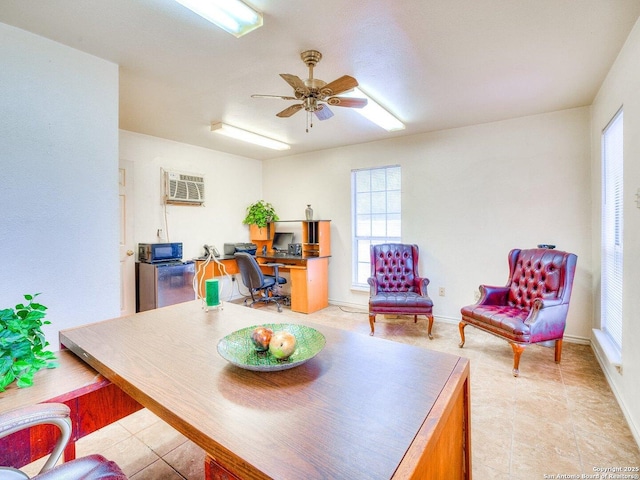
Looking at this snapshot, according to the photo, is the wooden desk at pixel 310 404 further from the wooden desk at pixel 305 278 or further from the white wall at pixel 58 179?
the wooden desk at pixel 305 278

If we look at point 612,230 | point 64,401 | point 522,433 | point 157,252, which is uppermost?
point 612,230

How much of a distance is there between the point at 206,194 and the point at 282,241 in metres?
1.51

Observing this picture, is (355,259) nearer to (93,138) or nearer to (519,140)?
(519,140)

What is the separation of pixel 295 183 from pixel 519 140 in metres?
3.37

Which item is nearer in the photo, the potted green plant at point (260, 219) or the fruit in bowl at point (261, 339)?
the fruit in bowl at point (261, 339)

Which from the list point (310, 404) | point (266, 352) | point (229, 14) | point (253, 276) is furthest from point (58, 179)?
point (253, 276)

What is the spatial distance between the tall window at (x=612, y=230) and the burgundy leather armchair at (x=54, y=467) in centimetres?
340

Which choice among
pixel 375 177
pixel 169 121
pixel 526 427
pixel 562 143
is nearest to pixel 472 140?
pixel 562 143

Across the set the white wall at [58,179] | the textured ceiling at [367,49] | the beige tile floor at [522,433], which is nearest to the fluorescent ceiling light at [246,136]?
the textured ceiling at [367,49]

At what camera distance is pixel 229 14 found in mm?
1840

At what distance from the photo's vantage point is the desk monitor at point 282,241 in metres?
5.49

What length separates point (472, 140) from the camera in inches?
155

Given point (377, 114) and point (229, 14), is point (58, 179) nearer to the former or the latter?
point (229, 14)

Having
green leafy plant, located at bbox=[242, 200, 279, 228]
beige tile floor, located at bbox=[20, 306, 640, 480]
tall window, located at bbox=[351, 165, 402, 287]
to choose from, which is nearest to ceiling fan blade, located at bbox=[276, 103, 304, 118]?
tall window, located at bbox=[351, 165, 402, 287]
